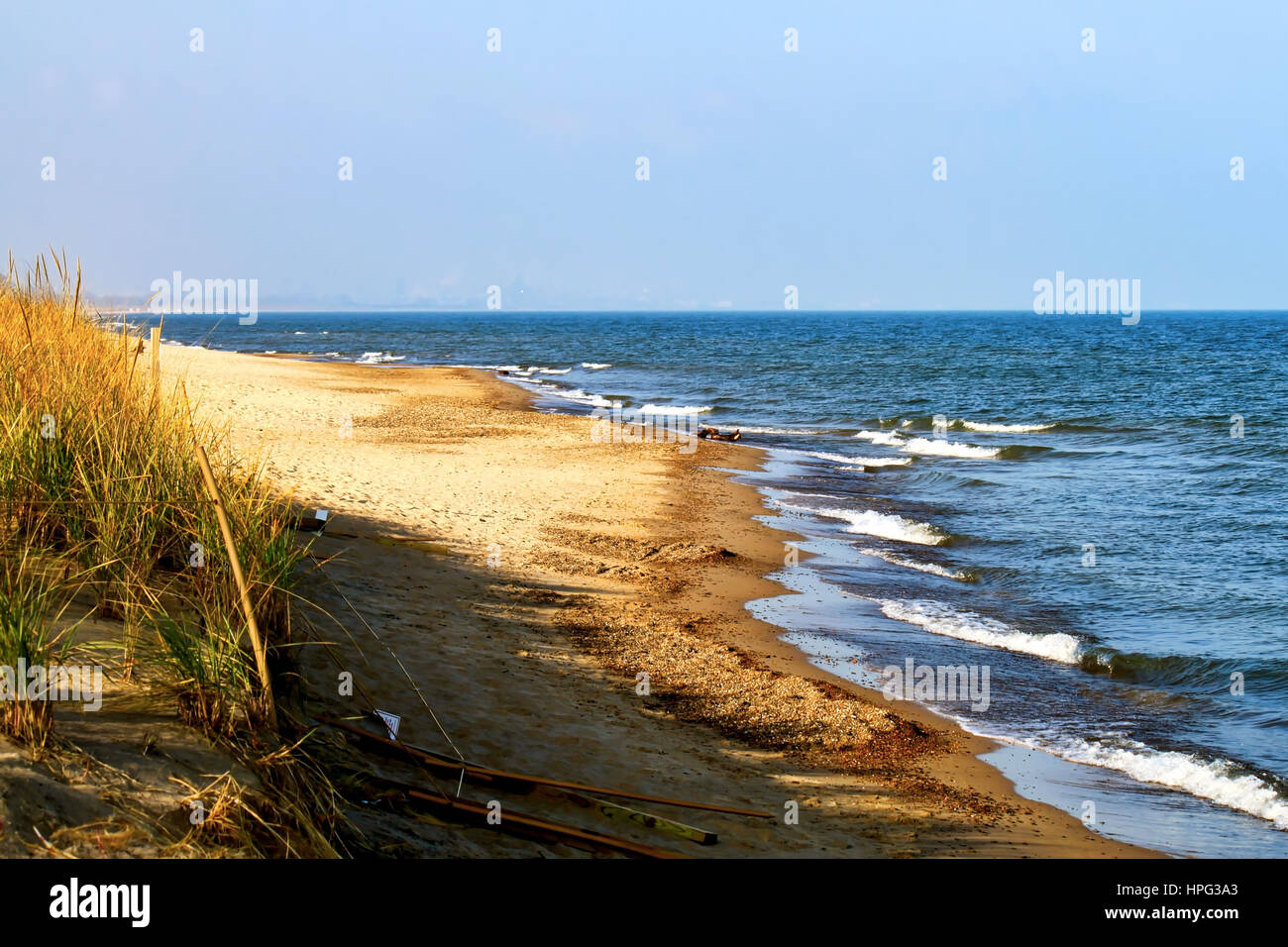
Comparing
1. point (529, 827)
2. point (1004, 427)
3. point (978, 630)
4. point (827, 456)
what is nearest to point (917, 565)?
point (978, 630)

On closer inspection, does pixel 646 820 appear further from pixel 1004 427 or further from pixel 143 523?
pixel 1004 427

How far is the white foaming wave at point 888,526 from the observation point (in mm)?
15445

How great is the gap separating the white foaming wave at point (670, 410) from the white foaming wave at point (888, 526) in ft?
54.3

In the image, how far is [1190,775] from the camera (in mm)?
7527

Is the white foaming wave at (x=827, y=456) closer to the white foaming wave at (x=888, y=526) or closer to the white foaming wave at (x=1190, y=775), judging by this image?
the white foaming wave at (x=888, y=526)

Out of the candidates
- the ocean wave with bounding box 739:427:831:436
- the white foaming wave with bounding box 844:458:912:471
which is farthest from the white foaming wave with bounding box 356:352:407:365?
the white foaming wave with bounding box 844:458:912:471

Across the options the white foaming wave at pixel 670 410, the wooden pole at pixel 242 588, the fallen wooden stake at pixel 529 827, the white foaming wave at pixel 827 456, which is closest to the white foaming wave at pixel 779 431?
the white foaming wave at pixel 670 410

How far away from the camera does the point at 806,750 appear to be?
7.29 metres

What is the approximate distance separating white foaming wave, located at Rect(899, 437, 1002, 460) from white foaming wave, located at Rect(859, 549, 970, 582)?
11932mm

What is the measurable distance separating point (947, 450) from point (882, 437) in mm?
2822

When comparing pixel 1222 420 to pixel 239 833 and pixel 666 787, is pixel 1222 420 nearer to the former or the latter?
pixel 666 787

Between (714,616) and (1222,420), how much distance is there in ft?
87.4
